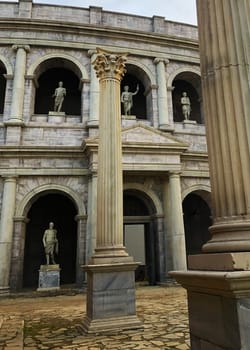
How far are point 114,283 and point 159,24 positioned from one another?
1557cm

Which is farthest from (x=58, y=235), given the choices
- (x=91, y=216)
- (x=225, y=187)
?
(x=225, y=187)

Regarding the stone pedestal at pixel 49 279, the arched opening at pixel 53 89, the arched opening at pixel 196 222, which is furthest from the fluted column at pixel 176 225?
the arched opening at pixel 53 89

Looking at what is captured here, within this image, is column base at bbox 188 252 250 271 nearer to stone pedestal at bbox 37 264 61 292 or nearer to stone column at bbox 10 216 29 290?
stone pedestal at bbox 37 264 61 292

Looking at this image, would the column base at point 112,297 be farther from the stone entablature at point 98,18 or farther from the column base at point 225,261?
the stone entablature at point 98,18

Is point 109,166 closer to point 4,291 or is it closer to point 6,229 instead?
point 6,229

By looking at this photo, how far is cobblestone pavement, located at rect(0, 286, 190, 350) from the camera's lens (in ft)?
16.5

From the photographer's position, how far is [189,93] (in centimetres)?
1938

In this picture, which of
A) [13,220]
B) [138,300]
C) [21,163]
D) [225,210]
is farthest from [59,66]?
[225,210]

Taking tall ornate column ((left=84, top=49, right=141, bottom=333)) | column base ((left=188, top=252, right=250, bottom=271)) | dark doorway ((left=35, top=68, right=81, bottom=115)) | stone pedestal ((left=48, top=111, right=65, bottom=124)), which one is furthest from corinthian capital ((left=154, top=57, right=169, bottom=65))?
column base ((left=188, top=252, right=250, bottom=271))

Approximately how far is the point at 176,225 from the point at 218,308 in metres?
11.4

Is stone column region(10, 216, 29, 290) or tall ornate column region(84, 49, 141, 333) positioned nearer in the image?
tall ornate column region(84, 49, 141, 333)

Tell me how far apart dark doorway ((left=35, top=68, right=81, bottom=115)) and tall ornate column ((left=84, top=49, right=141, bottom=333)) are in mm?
10161

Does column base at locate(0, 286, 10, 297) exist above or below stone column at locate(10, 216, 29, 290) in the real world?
below

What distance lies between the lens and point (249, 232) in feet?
9.20
